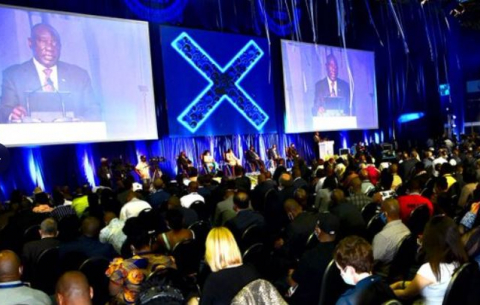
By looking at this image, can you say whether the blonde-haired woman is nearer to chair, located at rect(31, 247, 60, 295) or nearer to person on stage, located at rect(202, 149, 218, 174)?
chair, located at rect(31, 247, 60, 295)

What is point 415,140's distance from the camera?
987 inches

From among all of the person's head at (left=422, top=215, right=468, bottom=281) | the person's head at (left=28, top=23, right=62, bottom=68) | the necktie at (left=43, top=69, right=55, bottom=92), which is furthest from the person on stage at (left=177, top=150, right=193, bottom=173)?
the person's head at (left=422, top=215, right=468, bottom=281)

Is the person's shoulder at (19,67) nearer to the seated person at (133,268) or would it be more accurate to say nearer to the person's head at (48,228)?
the person's head at (48,228)

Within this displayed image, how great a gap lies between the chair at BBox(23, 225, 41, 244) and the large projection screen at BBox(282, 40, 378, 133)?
13719 mm

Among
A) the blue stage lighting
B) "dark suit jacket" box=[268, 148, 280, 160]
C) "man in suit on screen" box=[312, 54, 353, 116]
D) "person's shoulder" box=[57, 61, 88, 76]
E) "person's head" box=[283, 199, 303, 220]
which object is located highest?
"person's shoulder" box=[57, 61, 88, 76]

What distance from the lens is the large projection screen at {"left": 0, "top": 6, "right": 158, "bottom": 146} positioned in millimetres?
11602

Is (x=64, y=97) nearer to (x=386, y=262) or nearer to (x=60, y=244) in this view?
(x=60, y=244)

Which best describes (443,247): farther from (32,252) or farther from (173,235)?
(32,252)

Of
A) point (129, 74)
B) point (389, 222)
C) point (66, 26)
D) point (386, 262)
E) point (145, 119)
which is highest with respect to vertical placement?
point (66, 26)

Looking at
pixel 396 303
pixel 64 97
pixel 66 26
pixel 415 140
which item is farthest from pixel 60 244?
pixel 415 140

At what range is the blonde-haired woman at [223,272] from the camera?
2709mm

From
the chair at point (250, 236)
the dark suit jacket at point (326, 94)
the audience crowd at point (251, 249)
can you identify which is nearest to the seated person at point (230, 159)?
the dark suit jacket at point (326, 94)

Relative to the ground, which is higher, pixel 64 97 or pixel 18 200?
pixel 64 97

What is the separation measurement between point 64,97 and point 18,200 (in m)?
4.92
